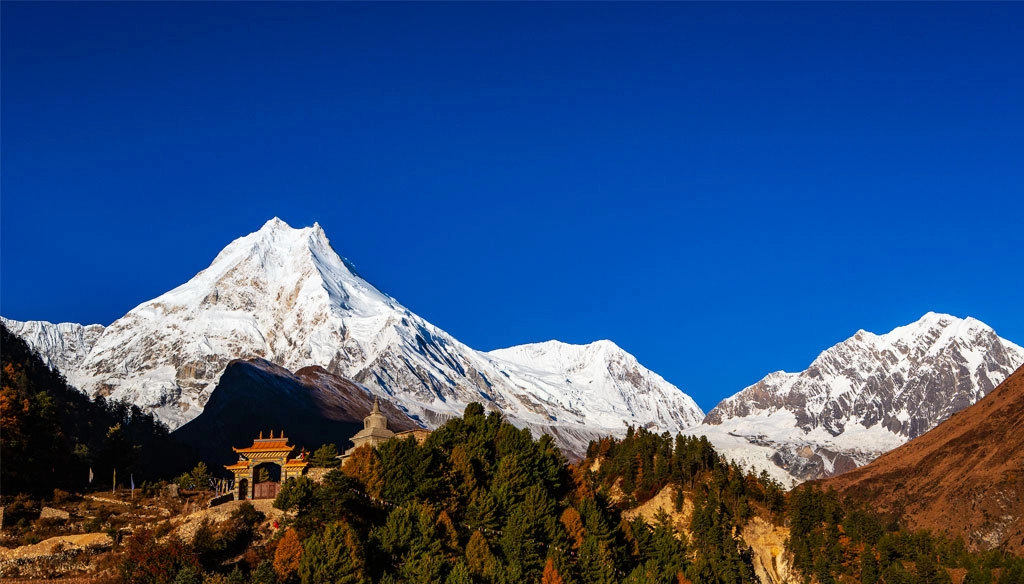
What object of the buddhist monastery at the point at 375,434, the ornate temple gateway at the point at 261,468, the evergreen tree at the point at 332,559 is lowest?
the evergreen tree at the point at 332,559

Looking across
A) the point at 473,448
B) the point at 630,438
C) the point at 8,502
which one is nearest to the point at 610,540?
the point at 473,448

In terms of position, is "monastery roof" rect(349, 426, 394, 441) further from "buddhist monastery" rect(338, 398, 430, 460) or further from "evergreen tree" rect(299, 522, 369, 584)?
"evergreen tree" rect(299, 522, 369, 584)

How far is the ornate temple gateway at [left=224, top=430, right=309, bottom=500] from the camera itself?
74.8m

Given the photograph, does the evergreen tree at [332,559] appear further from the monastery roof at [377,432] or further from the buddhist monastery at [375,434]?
the monastery roof at [377,432]

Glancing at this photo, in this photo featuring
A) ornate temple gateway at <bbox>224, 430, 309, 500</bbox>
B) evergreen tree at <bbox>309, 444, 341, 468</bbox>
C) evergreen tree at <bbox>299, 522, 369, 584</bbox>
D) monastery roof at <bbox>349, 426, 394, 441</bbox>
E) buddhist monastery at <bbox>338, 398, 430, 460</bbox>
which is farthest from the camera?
monastery roof at <bbox>349, 426, 394, 441</bbox>

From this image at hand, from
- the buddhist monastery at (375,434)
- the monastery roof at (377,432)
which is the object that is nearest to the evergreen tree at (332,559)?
the buddhist monastery at (375,434)

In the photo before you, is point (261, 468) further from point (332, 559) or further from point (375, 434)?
point (332, 559)

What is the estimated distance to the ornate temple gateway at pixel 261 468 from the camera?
74.8m

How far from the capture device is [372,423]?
91.9 meters

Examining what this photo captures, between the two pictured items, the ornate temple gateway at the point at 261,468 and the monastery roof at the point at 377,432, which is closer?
the ornate temple gateway at the point at 261,468

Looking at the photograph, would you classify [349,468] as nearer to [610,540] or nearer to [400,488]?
[400,488]

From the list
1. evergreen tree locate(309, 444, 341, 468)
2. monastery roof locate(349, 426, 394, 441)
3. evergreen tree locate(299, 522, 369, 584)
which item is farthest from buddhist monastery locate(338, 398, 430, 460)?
evergreen tree locate(299, 522, 369, 584)

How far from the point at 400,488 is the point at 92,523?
2070cm

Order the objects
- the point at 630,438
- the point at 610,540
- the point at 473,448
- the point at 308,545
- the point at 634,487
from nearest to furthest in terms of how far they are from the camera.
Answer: the point at 308,545, the point at 610,540, the point at 473,448, the point at 634,487, the point at 630,438
